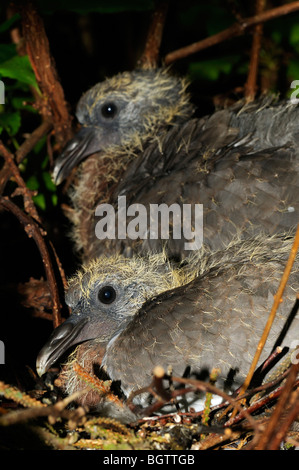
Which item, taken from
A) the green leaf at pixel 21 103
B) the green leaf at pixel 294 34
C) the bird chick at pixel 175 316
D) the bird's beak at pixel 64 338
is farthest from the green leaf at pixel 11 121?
the green leaf at pixel 294 34

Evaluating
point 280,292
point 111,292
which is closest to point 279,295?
point 280,292

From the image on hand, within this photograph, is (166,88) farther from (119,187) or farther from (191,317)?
(191,317)

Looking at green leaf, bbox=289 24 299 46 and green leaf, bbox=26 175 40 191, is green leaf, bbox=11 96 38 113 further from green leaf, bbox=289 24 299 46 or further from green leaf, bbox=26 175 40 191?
green leaf, bbox=289 24 299 46

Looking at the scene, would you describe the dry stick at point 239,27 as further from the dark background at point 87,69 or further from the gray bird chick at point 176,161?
the gray bird chick at point 176,161

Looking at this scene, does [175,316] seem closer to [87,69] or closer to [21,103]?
[21,103]

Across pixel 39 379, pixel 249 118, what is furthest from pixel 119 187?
pixel 39 379
